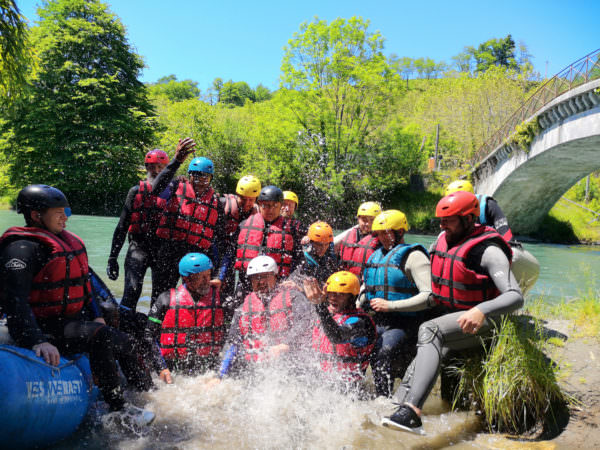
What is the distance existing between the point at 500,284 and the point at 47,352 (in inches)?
122

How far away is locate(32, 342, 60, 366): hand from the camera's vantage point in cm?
271

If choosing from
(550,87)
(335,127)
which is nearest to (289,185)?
(335,127)

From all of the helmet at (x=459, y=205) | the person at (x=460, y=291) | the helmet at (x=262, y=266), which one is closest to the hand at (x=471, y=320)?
the person at (x=460, y=291)

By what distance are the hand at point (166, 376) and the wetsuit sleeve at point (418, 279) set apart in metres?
2.05

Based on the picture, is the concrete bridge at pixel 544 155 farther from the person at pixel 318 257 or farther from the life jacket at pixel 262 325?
the life jacket at pixel 262 325

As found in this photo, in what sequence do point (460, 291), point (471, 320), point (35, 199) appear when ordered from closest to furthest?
Result: point (35, 199)
point (471, 320)
point (460, 291)

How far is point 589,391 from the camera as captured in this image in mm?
3504

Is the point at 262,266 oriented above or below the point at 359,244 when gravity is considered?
below

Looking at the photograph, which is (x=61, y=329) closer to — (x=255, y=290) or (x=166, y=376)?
(x=166, y=376)

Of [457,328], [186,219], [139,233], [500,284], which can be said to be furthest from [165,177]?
[500,284]

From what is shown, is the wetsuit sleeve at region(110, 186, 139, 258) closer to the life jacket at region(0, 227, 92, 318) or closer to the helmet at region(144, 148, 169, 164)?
the helmet at region(144, 148, 169, 164)

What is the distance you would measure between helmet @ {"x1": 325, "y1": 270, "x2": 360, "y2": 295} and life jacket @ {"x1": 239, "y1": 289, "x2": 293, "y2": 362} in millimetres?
533

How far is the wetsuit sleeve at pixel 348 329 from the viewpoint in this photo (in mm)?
3670

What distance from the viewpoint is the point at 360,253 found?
4.82 metres
